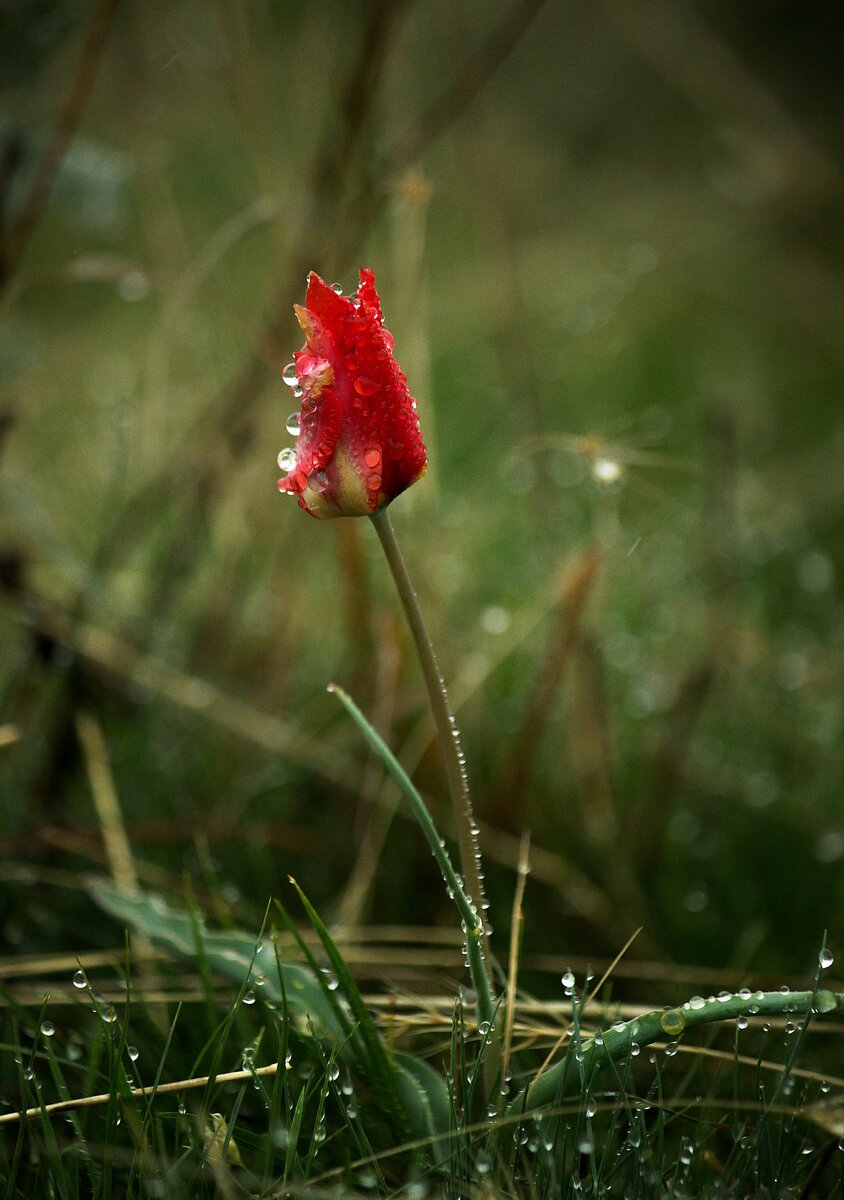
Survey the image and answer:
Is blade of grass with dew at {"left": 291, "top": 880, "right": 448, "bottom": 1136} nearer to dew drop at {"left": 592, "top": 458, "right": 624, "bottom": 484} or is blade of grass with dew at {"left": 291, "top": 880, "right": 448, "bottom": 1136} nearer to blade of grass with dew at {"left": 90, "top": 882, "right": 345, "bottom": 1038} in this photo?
blade of grass with dew at {"left": 90, "top": 882, "right": 345, "bottom": 1038}

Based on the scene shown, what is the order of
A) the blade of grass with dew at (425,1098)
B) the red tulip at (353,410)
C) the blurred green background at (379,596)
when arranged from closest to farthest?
1. the red tulip at (353,410)
2. the blade of grass with dew at (425,1098)
3. the blurred green background at (379,596)

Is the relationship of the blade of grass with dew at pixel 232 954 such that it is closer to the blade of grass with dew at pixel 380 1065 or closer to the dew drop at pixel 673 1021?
the blade of grass with dew at pixel 380 1065

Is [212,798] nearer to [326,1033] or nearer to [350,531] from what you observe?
[350,531]

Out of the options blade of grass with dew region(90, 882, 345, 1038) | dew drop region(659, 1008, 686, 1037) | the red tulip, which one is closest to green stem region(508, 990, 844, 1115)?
dew drop region(659, 1008, 686, 1037)

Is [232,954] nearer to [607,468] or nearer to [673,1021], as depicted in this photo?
[673,1021]

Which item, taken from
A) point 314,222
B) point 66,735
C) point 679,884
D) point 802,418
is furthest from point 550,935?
point 802,418

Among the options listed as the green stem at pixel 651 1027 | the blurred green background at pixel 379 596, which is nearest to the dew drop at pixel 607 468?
the blurred green background at pixel 379 596
